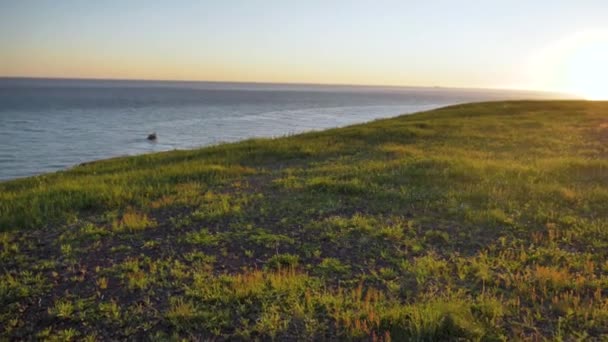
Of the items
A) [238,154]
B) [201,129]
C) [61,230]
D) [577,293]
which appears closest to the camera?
[577,293]

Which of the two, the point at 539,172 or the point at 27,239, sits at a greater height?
the point at 539,172

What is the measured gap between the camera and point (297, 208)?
10180 mm

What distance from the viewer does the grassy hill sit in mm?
5207

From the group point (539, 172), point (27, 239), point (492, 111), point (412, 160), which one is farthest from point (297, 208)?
point (492, 111)

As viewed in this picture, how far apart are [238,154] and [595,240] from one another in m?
14.5

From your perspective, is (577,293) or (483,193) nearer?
(577,293)

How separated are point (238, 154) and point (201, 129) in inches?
1586

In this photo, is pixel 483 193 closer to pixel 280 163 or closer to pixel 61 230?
pixel 280 163

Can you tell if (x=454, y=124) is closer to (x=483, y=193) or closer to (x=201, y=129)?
(x=483, y=193)

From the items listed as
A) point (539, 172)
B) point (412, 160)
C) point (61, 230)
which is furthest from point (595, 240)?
point (61, 230)

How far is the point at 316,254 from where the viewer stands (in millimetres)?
7414

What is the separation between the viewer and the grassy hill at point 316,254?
5207mm

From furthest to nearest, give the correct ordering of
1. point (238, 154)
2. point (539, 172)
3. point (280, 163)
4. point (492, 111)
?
point (492, 111)
point (238, 154)
point (280, 163)
point (539, 172)

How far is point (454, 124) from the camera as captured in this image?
100 feet
